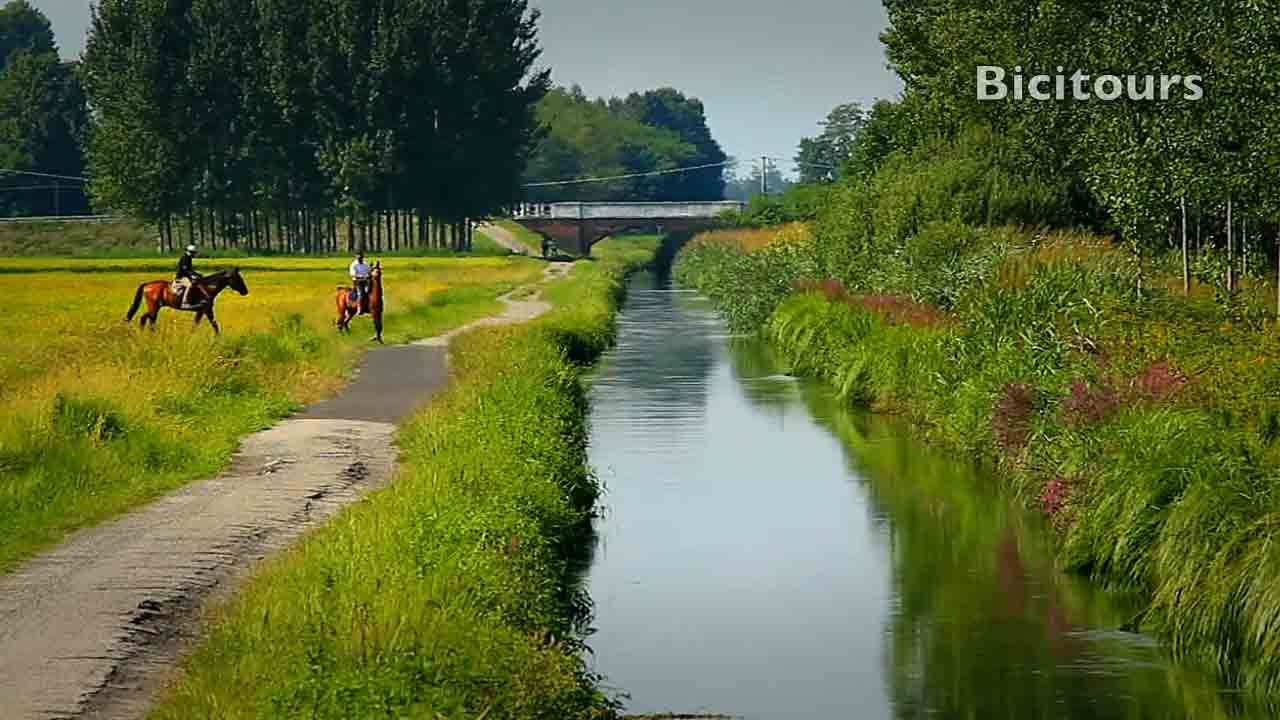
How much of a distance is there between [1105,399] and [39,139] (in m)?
137

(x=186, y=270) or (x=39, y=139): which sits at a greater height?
(x=39, y=139)

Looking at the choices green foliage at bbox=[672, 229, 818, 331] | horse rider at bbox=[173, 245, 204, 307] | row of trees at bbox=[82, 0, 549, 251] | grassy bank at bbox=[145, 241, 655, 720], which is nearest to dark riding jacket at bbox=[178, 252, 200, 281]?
horse rider at bbox=[173, 245, 204, 307]

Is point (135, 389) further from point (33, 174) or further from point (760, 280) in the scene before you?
point (33, 174)

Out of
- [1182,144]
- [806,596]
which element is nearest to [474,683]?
[806,596]

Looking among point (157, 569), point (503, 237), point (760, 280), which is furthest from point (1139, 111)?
point (503, 237)

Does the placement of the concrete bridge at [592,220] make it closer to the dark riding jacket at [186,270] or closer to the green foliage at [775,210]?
the green foliage at [775,210]

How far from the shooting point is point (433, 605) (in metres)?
14.2

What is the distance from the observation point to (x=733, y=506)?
28.0m

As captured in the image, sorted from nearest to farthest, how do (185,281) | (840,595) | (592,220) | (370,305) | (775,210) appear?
(840,595), (185,281), (370,305), (775,210), (592,220)

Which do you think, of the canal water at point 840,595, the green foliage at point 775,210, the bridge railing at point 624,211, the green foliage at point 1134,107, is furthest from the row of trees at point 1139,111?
the bridge railing at point 624,211

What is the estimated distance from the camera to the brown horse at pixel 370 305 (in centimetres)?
4897

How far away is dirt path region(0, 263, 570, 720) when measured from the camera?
13.5 metres

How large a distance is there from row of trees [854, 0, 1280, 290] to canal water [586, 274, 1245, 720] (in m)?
6.35

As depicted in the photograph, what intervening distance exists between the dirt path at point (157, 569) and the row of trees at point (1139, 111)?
13.7m
